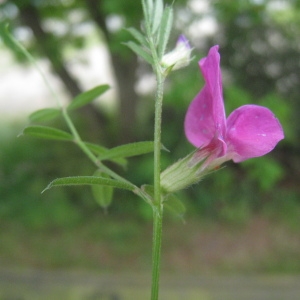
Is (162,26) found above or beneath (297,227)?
beneath

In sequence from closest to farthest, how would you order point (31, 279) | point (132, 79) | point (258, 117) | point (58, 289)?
point (258, 117)
point (58, 289)
point (31, 279)
point (132, 79)

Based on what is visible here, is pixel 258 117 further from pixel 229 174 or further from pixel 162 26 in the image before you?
pixel 229 174

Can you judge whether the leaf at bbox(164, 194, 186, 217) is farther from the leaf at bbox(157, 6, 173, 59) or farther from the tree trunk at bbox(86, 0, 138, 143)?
the tree trunk at bbox(86, 0, 138, 143)

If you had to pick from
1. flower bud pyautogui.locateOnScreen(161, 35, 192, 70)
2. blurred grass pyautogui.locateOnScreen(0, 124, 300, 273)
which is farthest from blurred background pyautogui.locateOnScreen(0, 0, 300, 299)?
flower bud pyautogui.locateOnScreen(161, 35, 192, 70)

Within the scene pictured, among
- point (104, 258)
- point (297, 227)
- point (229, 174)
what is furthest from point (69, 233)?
point (297, 227)

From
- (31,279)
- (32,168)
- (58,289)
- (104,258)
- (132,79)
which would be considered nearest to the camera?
(58,289)

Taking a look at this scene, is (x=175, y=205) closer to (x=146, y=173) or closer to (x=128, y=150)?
(x=128, y=150)

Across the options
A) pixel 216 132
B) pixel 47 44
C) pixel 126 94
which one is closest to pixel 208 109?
pixel 216 132

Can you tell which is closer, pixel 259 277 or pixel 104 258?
pixel 259 277
